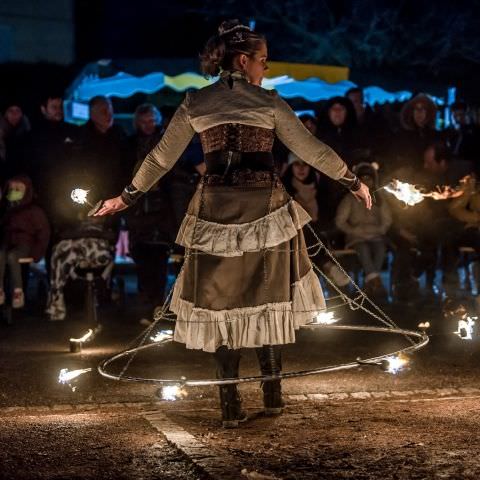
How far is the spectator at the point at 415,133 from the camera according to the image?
13531mm

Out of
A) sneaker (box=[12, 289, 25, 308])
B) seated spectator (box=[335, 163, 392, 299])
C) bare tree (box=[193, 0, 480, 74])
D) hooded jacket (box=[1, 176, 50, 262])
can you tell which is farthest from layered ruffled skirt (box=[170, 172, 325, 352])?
bare tree (box=[193, 0, 480, 74])

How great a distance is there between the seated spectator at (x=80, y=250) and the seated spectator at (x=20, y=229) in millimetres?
464

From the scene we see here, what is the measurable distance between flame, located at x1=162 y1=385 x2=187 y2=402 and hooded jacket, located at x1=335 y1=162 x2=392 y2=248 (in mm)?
6030

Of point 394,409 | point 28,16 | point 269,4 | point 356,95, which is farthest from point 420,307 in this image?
point 28,16

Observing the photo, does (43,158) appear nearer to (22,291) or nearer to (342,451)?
(22,291)

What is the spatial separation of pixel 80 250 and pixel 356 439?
5.99m

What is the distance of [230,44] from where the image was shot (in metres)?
6.57

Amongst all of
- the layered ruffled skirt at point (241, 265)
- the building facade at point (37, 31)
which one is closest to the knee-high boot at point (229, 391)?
the layered ruffled skirt at point (241, 265)

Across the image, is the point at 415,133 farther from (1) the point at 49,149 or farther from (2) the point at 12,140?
(2) the point at 12,140

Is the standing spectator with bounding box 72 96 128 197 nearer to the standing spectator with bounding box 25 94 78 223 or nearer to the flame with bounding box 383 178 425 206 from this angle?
the standing spectator with bounding box 25 94 78 223

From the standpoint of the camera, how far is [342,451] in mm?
5816

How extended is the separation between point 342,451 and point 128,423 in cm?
146

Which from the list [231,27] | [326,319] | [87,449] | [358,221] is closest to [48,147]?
[358,221]

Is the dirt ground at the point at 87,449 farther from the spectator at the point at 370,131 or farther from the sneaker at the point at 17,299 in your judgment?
the spectator at the point at 370,131
